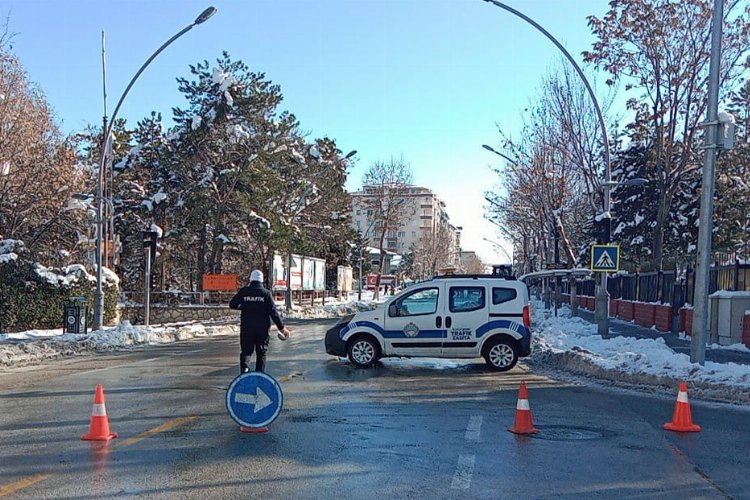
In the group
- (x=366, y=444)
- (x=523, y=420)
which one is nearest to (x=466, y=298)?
(x=523, y=420)

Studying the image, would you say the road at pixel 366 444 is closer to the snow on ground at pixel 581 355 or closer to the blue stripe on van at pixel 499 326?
→ the snow on ground at pixel 581 355

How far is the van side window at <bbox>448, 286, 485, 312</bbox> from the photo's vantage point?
15.2m

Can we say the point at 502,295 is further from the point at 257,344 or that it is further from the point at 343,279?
the point at 343,279

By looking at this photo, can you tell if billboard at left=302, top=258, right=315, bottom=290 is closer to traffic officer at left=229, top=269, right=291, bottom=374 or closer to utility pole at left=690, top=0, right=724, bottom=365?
utility pole at left=690, top=0, right=724, bottom=365

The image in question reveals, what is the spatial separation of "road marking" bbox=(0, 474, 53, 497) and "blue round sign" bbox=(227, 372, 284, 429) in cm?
223

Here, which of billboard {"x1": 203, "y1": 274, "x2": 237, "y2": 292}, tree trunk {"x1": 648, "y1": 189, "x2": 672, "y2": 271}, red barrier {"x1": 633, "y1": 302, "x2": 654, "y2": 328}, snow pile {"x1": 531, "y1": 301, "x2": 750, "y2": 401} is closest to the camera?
snow pile {"x1": 531, "y1": 301, "x2": 750, "y2": 401}

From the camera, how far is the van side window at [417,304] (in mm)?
15234

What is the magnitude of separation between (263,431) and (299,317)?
31.6 m

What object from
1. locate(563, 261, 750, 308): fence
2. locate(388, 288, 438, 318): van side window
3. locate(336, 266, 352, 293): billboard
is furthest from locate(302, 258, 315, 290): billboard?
locate(388, 288, 438, 318): van side window

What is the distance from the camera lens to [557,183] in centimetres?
3269

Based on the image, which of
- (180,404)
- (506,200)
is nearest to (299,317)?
(506,200)

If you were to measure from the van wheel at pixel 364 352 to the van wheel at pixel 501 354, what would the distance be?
Answer: 2.23m

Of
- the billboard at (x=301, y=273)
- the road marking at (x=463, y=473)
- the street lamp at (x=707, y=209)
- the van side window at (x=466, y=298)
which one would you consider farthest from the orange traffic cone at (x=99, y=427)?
the billboard at (x=301, y=273)

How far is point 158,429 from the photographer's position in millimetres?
8625
